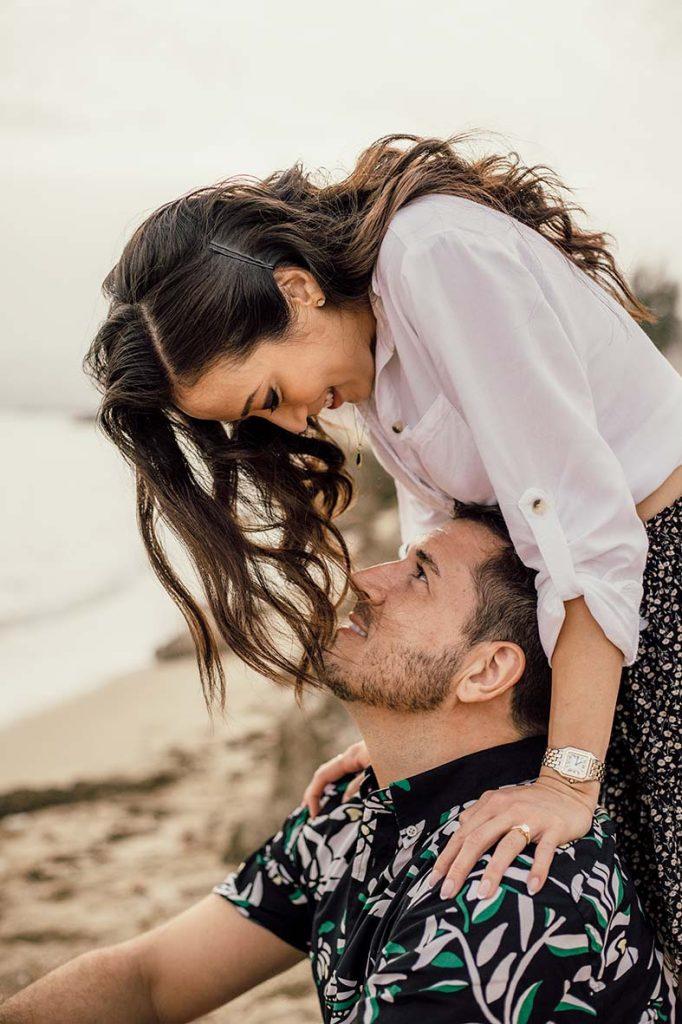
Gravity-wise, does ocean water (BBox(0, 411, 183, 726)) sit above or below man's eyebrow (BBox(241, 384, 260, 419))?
below

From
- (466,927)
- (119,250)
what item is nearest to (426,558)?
(466,927)

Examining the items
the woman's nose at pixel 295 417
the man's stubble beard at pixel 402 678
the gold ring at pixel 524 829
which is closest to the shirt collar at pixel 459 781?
the man's stubble beard at pixel 402 678

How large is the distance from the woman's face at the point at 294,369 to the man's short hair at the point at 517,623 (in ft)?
1.44

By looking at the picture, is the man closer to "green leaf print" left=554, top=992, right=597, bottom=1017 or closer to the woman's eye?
"green leaf print" left=554, top=992, right=597, bottom=1017

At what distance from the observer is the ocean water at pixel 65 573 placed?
6.71 meters

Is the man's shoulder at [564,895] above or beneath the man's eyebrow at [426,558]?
beneath

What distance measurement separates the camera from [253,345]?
175 cm

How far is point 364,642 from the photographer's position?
1946 millimetres

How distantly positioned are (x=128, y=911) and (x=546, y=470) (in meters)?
2.58

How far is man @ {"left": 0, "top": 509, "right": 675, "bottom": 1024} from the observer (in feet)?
4.83

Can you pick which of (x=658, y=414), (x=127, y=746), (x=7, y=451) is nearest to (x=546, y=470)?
(x=658, y=414)

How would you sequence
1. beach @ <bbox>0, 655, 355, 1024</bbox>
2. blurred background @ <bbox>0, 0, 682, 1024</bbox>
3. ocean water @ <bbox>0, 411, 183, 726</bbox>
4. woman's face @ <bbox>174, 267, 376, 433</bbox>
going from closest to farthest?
woman's face @ <bbox>174, 267, 376, 433</bbox> → beach @ <bbox>0, 655, 355, 1024</bbox> → blurred background @ <bbox>0, 0, 682, 1024</bbox> → ocean water @ <bbox>0, 411, 183, 726</bbox>

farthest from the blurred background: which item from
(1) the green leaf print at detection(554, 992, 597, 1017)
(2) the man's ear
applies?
(1) the green leaf print at detection(554, 992, 597, 1017)

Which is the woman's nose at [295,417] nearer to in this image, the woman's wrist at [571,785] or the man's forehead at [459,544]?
the man's forehead at [459,544]
